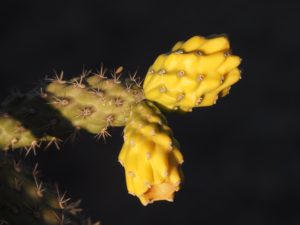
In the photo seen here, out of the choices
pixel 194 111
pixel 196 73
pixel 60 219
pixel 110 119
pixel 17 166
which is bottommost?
pixel 194 111

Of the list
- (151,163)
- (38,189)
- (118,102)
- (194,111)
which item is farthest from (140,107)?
Answer: (194,111)

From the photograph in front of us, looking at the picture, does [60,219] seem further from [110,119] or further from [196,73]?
[196,73]

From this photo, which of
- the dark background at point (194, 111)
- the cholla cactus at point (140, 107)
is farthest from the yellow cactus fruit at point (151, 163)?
the dark background at point (194, 111)

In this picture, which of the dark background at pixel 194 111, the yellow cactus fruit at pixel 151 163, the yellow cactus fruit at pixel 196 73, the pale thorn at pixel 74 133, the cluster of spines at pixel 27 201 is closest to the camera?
the yellow cactus fruit at pixel 151 163

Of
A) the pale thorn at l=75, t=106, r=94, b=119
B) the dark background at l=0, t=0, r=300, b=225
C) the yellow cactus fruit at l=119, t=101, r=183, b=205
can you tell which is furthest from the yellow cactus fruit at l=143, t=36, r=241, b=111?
the dark background at l=0, t=0, r=300, b=225

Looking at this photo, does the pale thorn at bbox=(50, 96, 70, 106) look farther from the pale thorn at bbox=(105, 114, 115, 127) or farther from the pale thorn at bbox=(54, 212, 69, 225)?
the pale thorn at bbox=(54, 212, 69, 225)

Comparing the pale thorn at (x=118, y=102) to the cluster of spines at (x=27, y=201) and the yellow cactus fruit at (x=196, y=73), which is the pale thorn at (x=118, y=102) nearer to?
the yellow cactus fruit at (x=196, y=73)
